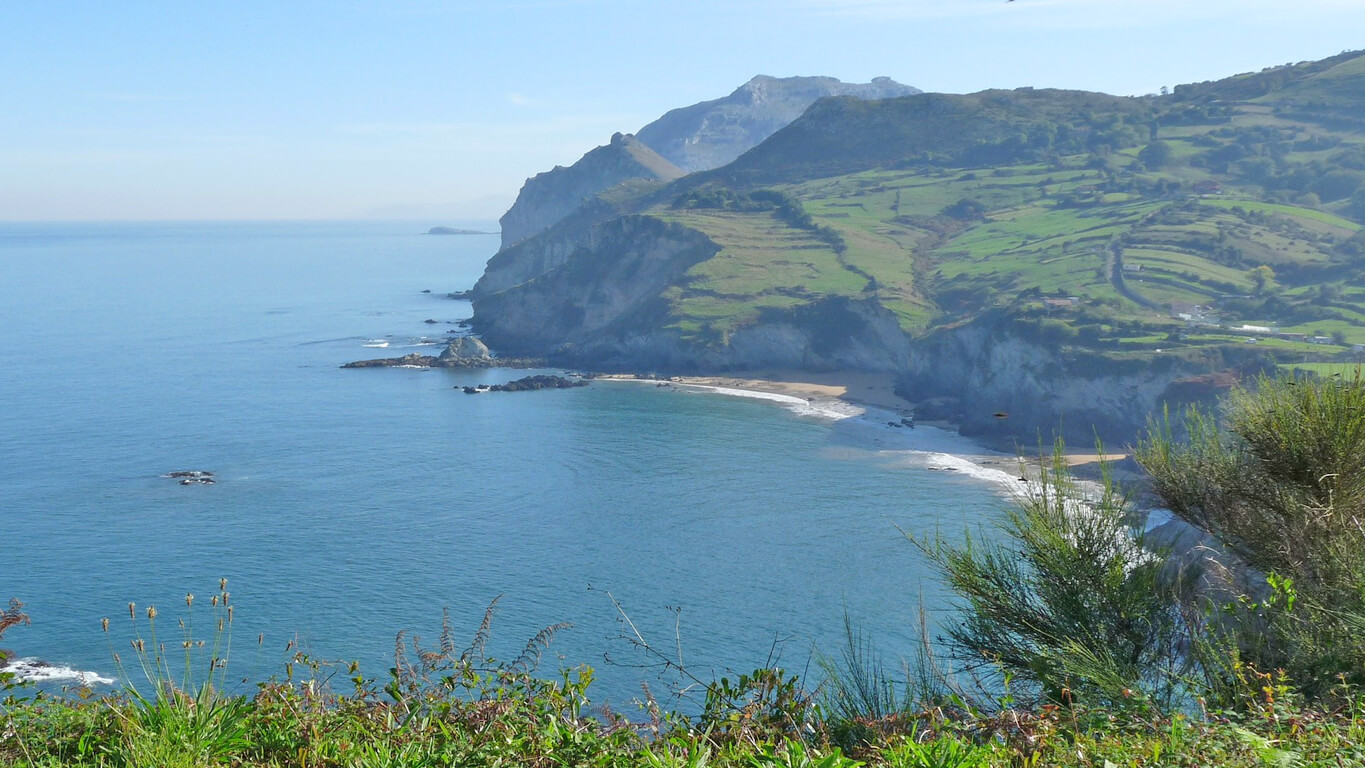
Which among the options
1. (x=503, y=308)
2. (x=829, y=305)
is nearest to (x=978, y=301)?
(x=829, y=305)

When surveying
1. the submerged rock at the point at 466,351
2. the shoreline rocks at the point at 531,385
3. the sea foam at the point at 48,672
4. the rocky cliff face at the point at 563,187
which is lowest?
the sea foam at the point at 48,672

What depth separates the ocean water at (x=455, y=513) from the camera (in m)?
36.6

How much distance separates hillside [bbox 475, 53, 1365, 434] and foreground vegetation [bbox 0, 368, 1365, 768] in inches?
2260

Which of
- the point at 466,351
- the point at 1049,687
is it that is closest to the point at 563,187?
the point at 466,351

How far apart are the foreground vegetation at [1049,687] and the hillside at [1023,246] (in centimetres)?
5741

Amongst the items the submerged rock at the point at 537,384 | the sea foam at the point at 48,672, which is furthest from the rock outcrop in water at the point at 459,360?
the sea foam at the point at 48,672

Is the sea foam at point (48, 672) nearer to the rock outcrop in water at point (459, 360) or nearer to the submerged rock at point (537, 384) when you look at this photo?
the submerged rock at point (537, 384)

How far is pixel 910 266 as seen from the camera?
11406 centimetres

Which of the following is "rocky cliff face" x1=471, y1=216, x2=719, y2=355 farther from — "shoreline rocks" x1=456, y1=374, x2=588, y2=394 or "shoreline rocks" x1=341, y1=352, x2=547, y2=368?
"shoreline rocks" x1=456, y1=374, x2=588, y2=394

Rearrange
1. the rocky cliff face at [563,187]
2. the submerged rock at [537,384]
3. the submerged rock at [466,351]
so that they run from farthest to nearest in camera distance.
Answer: the rocky cliff face at [563,187]
the submerged rock at [466,351]
the submerged rock at [537,384]

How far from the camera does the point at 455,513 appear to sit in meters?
52.8

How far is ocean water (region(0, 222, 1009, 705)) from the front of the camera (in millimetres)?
36594

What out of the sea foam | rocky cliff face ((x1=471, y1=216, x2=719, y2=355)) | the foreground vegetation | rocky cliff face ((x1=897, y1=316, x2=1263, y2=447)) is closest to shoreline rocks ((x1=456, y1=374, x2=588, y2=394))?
rocky cliff face ((x1=471, y1=216, x2=719, y2=355))

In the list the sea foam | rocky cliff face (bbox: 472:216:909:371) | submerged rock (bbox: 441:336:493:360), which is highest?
rocky cliff face (bbox: 472:216:909:371)
